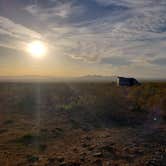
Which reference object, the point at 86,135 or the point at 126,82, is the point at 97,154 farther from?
the point at 126,82

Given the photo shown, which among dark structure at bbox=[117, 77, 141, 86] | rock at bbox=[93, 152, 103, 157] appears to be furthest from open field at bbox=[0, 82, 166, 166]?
dark structure at bbox=[117, 77, 141, 86]

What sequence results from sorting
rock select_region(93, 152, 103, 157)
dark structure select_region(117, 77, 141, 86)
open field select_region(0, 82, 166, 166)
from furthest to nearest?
dark structure select_region(117, 77, 141, 86) < rock select_region(93, 152, 103, 157) < open field select_region(0, 82, 166, 166)

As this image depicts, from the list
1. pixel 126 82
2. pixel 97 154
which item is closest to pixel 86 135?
pixel 97 154

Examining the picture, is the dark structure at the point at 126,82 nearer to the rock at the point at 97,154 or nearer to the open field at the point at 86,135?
the open field at the point at 86,135

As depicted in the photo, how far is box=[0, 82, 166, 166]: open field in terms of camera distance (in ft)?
22.5

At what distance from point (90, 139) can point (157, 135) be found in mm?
2741

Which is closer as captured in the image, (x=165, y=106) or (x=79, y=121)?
(x=79, y=121)

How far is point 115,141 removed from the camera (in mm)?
8594

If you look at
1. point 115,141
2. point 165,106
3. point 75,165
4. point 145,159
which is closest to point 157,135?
point 115,141

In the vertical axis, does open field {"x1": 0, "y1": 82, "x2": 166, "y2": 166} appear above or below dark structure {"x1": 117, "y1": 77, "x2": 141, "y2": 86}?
below

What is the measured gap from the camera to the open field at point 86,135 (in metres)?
6.87

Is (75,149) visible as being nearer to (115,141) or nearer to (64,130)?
(115,141)

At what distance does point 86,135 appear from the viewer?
374 inches

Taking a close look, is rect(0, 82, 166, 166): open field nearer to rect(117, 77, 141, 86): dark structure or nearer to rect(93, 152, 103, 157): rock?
rect(93, 152, 103, 157): rock
